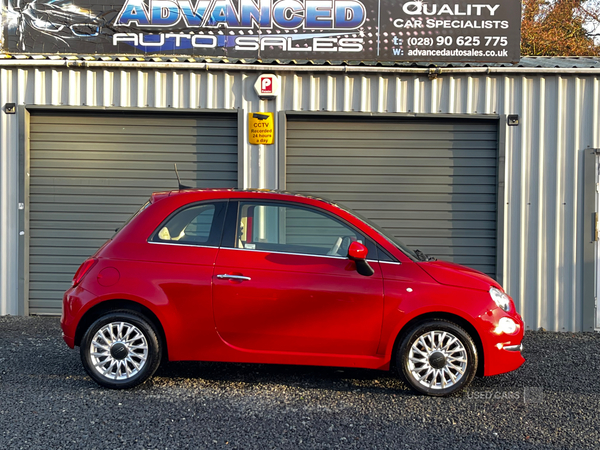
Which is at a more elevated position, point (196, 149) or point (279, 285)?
point (196, 149)

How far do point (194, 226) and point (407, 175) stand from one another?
406cm

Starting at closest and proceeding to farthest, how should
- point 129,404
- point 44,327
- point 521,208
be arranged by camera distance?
point 129,404 → point 44,327 → point 521,208

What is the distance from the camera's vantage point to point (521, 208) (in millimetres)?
8062

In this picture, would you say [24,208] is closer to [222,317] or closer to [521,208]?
[222,317]

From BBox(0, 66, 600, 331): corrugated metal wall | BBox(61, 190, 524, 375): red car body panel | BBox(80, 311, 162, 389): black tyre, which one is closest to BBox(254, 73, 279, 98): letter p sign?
BBox(0, 66, 600, 331): corrugated metal wall

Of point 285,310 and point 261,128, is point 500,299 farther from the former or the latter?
point 261,128

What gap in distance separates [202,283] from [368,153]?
412 cm

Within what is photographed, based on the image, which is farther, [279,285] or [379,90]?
[379,90]

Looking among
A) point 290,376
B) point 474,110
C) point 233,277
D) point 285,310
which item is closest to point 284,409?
point 285,310

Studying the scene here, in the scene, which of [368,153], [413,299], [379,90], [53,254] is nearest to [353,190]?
[368,153]

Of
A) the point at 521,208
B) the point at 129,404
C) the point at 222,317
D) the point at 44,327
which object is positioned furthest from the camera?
the point at 521,208

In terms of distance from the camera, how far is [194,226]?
5.13 m

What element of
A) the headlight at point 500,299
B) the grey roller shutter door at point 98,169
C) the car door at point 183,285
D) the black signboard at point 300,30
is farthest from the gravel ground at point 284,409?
the black signboard at point 300,30

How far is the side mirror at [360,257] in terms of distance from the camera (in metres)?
4.81
